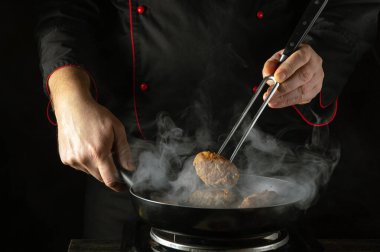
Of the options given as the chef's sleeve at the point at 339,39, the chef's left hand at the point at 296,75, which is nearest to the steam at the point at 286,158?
the chef's sleeve at the point at 339,39

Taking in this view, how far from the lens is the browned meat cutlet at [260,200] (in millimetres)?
1172

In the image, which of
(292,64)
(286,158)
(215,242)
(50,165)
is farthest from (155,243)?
(50,165)

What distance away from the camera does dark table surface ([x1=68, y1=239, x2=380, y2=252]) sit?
51.7 inches

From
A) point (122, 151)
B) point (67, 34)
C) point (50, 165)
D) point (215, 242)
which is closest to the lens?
point (215, 242)

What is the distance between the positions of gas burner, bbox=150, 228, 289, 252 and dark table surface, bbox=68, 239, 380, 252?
0.18m

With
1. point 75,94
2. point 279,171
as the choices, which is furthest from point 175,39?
point 279,171

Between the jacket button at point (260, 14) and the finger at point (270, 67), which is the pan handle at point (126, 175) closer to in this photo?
the finger at point (270, 67)

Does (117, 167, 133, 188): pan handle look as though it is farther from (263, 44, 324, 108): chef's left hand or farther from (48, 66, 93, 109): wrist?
(263, 44, 324, 108): chef's left hand

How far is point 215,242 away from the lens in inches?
44.1

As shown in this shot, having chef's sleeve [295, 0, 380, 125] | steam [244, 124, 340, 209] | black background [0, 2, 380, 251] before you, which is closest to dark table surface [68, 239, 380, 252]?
steam [244, 124, 340, 209]

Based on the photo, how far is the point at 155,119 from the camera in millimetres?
1752

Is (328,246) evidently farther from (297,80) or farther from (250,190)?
(297,80)

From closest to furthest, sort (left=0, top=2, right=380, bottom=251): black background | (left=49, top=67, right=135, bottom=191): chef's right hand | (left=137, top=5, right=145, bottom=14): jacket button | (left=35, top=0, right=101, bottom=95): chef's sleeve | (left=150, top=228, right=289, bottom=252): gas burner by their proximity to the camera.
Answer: (left=150, top=228, right=289, bottom=252): gas burner < (left=49, top=67, right=135, bottom=191): chef's right hand < (left=35, top=0, right=101, bottom=95): chef's sleeve < (left=137, top=5, right=145, bottom=14): jacket button < (left=0, top=2, right=380, bottom=251): black background

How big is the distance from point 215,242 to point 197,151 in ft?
2.09
